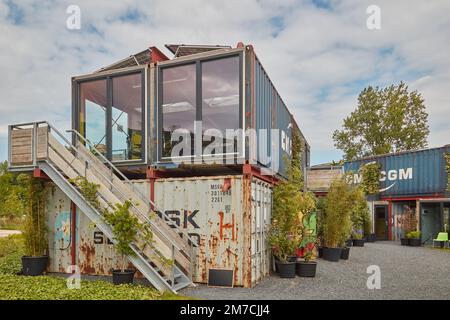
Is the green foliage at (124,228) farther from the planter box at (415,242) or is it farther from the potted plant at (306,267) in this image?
the planter box at (415,242)

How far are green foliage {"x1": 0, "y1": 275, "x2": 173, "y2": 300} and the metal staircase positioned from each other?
0.46m

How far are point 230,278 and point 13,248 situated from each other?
965 cm

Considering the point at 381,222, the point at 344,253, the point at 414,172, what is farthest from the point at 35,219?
the point at 381,222

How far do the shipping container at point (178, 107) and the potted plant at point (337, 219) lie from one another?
281 centimetres

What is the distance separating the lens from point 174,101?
10422mm

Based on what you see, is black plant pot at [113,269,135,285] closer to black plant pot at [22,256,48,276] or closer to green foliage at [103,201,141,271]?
green foliage at [103,201,141,271]

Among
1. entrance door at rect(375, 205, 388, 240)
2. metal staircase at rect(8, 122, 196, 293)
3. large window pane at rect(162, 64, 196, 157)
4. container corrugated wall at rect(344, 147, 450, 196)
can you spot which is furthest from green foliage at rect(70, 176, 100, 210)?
entrance door at rect(375, 205, 388, 240)

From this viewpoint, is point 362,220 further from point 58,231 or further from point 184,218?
point 58,231

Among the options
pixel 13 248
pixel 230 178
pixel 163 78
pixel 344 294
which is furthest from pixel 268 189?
pixel 13 248

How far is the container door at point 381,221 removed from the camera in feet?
77.4

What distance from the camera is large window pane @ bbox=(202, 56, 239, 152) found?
9555mm

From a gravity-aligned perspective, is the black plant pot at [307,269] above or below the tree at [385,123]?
below

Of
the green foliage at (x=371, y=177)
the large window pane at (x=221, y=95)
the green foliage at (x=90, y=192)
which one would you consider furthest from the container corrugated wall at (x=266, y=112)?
the green foliage at (x=371, y=177)
